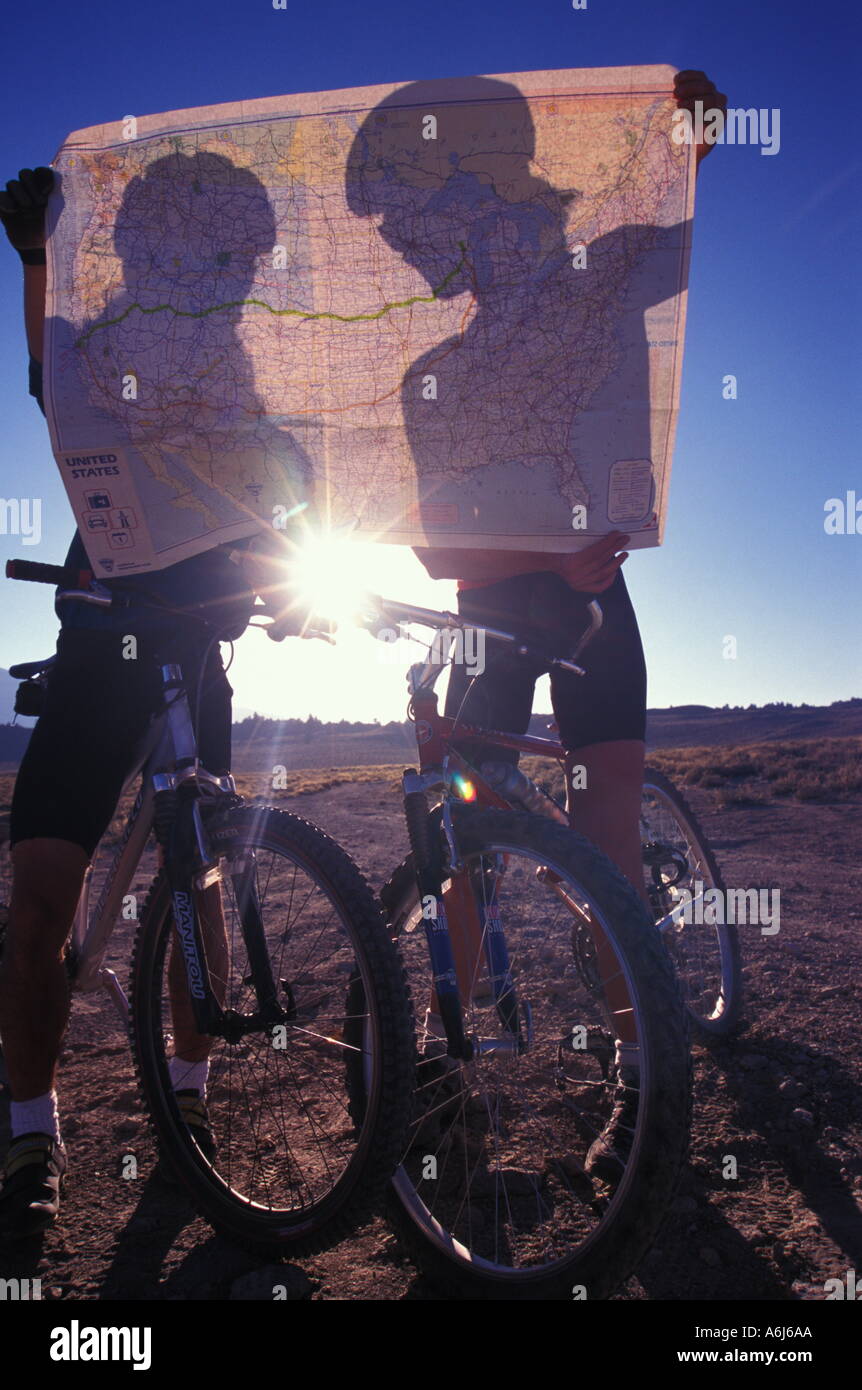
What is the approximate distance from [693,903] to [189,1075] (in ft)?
6.80

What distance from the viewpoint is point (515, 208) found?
7.14 feet

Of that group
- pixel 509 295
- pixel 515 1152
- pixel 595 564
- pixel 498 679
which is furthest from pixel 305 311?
pixel 515 1152

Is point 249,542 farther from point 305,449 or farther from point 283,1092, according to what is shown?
point 283,1092

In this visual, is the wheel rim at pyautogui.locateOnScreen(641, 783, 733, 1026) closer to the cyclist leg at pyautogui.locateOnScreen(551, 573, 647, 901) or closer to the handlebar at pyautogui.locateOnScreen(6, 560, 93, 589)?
the cyclist leg at pyautogui.locateOnScreen(551, 573, 647, 901)

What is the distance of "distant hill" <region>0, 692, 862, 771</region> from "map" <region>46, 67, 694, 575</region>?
35391 mm

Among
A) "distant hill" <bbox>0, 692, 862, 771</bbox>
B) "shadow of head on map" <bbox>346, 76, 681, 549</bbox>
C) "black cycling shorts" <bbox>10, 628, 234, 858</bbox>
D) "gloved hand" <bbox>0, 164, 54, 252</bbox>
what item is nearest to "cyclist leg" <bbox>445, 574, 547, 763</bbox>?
"shadow of head on map" <bbox>346, 76, 681, 549</bbox>

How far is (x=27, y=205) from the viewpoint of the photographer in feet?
7.16

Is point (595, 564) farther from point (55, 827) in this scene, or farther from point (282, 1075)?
point (282, 1075)

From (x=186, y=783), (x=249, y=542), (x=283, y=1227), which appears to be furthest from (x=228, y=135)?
(x=283, y=1227)

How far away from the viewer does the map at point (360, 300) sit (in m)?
2.14

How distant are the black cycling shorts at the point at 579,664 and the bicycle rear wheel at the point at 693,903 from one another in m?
0.99

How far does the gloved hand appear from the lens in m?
2.16
